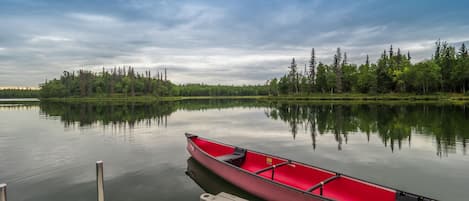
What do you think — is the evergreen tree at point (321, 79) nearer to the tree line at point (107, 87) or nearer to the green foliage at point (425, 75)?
the green foliage at point (425, 75)

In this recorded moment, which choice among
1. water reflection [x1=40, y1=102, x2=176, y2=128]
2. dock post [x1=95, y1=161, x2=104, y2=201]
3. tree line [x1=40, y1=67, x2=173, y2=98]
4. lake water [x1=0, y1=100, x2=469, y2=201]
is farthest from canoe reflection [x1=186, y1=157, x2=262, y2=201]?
tree line [x1=40, y1=67, x2=173, y2=98]

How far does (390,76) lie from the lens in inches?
3194

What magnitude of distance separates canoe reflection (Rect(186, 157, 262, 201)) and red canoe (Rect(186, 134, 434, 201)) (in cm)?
29

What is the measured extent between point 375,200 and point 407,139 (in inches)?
589

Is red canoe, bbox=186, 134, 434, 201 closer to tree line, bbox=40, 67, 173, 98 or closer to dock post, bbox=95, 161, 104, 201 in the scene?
dock post, bbox=95, 161, 104, 201

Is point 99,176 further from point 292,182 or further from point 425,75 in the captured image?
point 425,75

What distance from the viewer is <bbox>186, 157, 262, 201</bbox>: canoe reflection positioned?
10133 millimetres

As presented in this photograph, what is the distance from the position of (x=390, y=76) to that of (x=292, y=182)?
85.4 metres

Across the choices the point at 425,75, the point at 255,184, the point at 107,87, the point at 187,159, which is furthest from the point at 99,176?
the point at 107,87

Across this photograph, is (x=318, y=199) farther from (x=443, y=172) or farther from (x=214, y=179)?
(x=443, y=172)

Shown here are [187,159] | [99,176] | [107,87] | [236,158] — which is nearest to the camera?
[99,176]

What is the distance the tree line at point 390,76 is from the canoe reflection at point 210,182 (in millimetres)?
79069

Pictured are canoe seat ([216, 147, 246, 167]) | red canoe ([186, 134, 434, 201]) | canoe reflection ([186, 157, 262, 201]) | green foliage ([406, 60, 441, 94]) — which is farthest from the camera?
green foliage ([406, 60, 441, 94])

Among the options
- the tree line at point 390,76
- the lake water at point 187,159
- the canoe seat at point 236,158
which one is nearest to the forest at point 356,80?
the tree line at point 390,76
